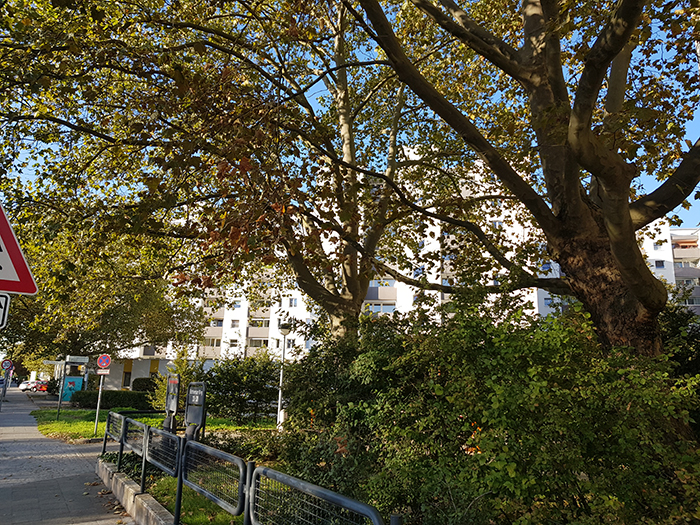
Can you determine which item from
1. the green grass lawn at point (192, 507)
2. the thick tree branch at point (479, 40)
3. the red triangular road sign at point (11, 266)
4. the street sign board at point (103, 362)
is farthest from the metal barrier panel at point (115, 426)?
the street sign board at point (103, 362)

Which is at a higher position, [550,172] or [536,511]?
[550,172]

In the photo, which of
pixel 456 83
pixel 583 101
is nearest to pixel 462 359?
pixel 583 101

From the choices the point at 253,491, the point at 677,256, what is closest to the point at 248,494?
the point at 253,491

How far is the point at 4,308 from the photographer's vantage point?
3.68 meters

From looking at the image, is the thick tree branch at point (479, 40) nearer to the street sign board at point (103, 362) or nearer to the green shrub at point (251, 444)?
the green shrub at point (251, 444)

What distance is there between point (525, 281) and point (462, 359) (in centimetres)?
288

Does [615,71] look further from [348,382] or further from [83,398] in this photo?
[83,398]

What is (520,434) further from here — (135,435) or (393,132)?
(393,132)

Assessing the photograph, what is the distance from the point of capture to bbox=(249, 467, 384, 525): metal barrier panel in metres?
2.82

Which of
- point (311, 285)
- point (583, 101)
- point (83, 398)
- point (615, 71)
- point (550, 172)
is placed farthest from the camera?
point (83, 398)

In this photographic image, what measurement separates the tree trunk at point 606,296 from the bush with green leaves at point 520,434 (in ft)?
5.96

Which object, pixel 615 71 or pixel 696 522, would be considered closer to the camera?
pixel 696 522

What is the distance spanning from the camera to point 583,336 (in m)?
4.66

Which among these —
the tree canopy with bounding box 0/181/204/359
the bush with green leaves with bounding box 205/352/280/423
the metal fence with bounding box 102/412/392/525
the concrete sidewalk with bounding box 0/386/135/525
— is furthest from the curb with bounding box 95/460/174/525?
the bush with green leaves with bounding box 205/352/280/423
